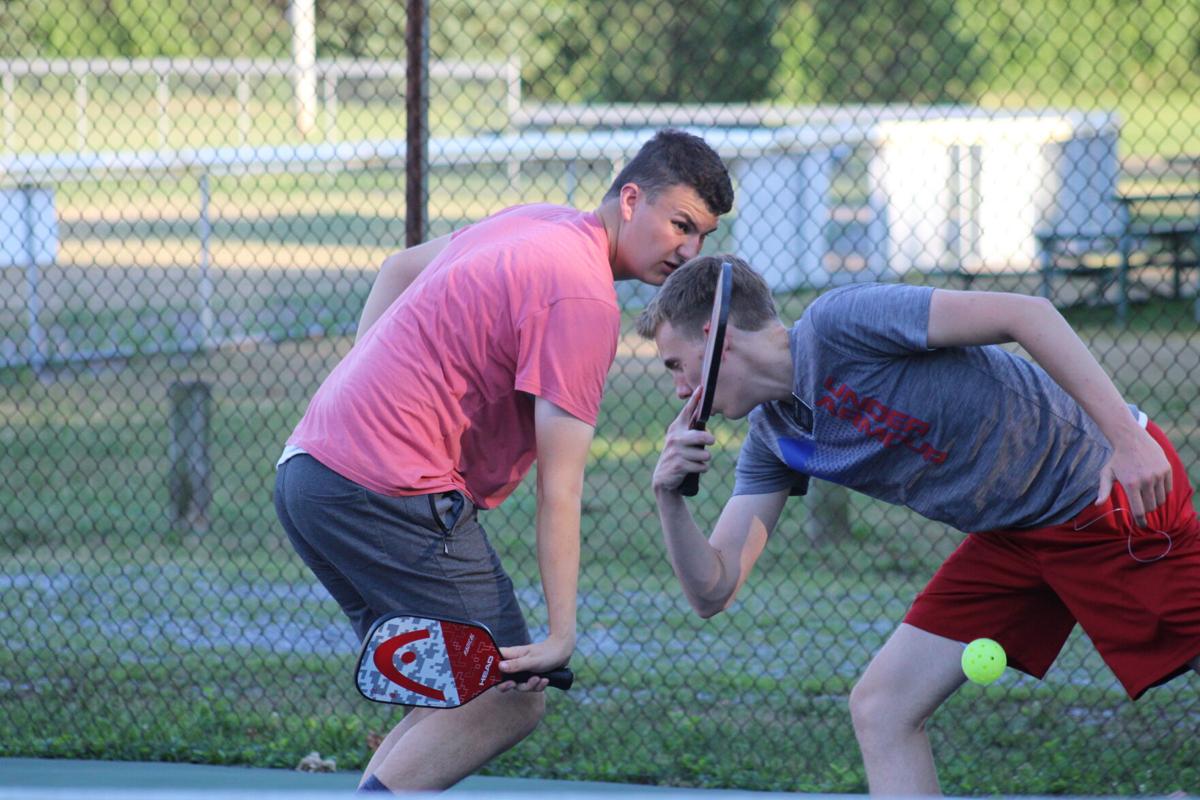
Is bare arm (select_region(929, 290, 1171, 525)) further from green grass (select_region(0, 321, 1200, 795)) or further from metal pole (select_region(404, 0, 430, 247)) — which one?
metal pole (select_region(404, 0, 430, 247))

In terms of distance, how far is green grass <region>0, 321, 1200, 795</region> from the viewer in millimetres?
4570

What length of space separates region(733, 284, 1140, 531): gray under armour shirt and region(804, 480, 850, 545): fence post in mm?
3913

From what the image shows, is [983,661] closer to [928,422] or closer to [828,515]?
[928,422]

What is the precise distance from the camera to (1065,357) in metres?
2.67

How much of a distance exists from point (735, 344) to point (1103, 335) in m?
9.91

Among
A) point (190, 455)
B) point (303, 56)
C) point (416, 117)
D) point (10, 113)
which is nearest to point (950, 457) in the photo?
point (416, 117)

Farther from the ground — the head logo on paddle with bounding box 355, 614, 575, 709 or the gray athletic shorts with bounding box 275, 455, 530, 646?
the gray athletic shorts with bounding box 275, 455, 530, 646

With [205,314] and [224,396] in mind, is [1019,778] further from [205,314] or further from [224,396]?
[205,314]

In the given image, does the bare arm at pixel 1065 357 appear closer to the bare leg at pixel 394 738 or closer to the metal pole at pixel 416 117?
the bare leg at pixel 394 738

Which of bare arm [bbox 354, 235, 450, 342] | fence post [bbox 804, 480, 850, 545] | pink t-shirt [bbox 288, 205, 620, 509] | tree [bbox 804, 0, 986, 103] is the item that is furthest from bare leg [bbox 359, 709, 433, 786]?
tree [bbox 804, 0, 986, 103]

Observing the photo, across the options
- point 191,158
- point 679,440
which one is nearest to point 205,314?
point 191,158

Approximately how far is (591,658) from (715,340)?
317 centimetres

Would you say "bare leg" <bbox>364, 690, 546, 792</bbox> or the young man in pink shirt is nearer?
the young man in pink shirt

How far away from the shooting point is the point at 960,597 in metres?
3.21
